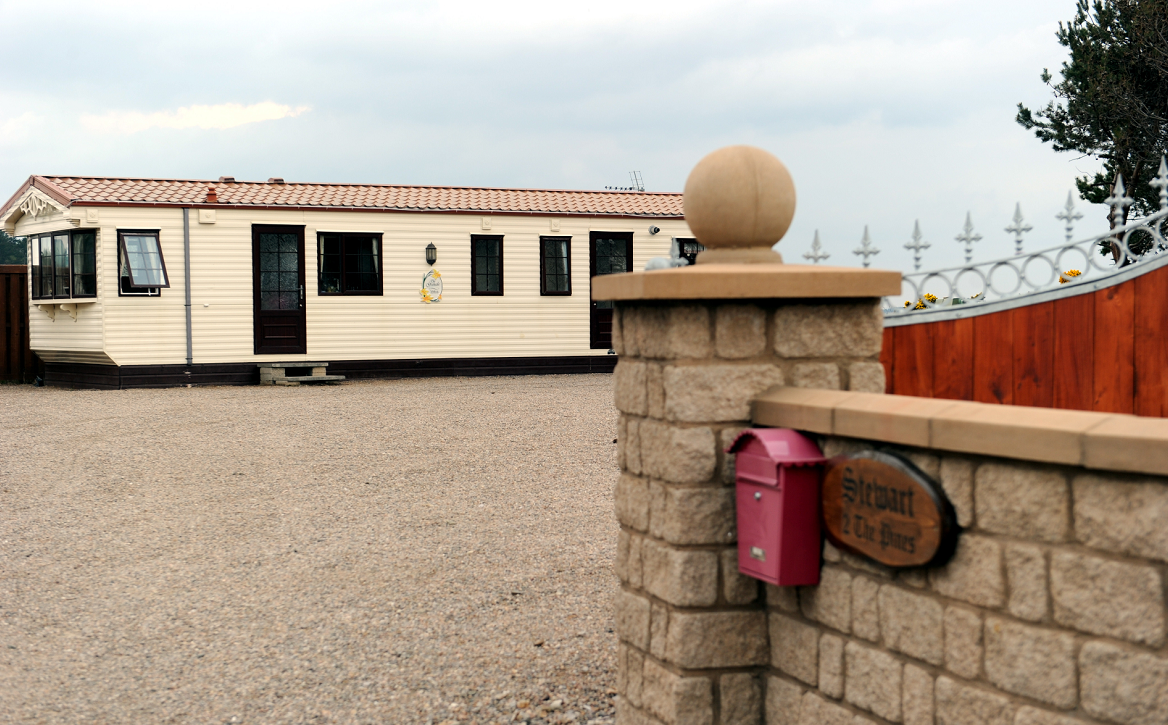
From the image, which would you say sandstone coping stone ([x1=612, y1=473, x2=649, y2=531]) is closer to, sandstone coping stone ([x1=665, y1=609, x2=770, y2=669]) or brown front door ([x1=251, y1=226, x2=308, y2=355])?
sandstone coping stone ([x1=665, y1=609, x2=770, y2=669])

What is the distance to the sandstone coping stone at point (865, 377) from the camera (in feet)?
10.4

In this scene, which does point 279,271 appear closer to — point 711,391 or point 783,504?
point 711,391

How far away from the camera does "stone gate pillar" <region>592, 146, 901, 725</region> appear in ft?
9.86

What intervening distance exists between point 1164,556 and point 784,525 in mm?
1034

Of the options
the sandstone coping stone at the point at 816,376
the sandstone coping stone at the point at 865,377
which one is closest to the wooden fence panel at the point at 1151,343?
the sandstone coping stone at the point at 865,377

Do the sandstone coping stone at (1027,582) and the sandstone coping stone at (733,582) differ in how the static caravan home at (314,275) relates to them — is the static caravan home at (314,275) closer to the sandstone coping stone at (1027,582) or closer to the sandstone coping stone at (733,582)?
the sandstone coping stone at (733,582)

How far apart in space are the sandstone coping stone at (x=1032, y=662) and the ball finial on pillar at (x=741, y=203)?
143cm

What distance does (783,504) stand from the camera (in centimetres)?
277

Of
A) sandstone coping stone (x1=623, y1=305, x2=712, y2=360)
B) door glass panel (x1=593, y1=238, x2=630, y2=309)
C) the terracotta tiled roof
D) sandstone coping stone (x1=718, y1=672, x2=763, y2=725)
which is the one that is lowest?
sandstone coping stone (x1=718, y1=672, x2=763, y2=725)

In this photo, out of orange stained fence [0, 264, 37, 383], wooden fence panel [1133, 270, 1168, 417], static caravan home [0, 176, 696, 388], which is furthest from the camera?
orange stained fence [0, 264, 37, 383]

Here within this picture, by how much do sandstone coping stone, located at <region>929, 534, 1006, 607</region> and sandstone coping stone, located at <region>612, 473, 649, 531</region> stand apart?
105 cm

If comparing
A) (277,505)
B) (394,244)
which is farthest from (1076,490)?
(394,244)

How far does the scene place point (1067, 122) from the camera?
18516 mm

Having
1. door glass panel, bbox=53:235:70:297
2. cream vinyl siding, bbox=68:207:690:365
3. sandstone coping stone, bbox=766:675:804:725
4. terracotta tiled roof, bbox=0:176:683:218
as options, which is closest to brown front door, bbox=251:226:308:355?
cream vinyl siding, bbox=68:207:690:365
